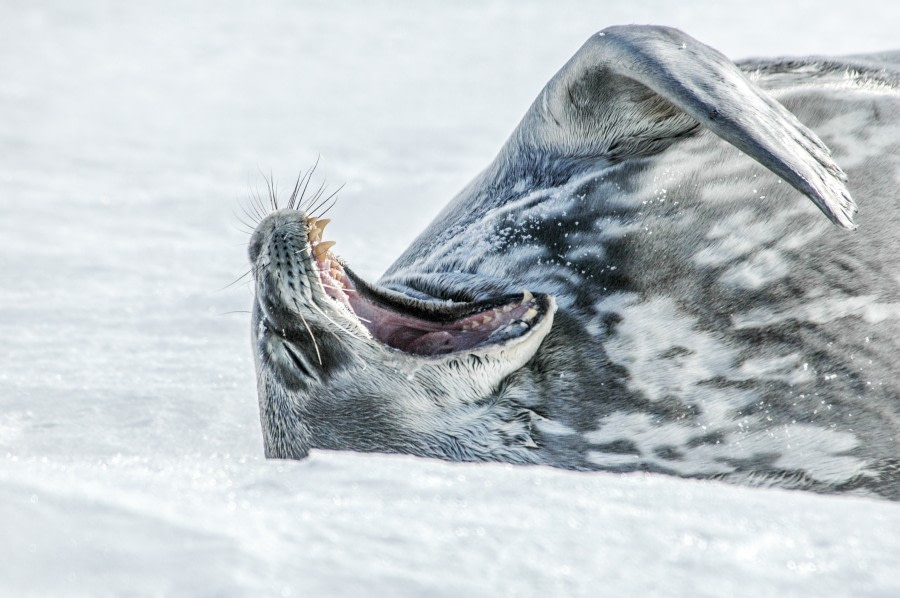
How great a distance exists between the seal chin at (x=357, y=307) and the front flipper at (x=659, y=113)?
0.53 meters

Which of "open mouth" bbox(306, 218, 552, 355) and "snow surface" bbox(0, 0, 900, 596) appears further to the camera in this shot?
"open mouth" bbox(306, 218, 552, 355)

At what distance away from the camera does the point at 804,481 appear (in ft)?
8.88

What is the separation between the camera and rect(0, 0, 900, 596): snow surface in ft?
5.89

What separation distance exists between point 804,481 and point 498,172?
3.88 ft

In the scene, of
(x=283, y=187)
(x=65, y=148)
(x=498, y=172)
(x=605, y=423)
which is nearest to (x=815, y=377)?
(x=605, y=423)

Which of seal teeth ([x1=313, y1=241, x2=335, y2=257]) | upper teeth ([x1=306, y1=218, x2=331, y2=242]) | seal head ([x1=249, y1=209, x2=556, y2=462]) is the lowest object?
seal head ([x1=249, y1=209, x2=556, y2=462])

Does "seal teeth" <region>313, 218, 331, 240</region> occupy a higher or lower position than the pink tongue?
higher

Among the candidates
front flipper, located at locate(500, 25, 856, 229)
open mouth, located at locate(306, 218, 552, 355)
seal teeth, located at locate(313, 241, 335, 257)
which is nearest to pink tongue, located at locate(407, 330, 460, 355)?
open mouth, located at locate(306, 218, 552, 355)

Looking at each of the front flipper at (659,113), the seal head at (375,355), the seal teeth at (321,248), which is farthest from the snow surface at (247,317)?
the front flipper at (659,113)

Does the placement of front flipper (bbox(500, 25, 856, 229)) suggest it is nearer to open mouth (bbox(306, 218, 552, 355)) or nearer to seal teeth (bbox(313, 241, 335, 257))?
open mouth (bbox(306, 218, 552, 355))

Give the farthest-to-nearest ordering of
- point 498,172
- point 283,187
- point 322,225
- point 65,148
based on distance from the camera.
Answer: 1. point 65,148
2. point 283,187
3. point 498,172
4. point 322,225

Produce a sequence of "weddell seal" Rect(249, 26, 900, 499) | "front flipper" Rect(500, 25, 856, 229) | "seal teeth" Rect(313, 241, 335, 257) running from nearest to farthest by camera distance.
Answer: "front flipper" Rect(500, 25, 856, 229) → "weddell seal" Rect(249, 26, 900, 499) → "seal teeth" Rect(313, 241, 335, 257)

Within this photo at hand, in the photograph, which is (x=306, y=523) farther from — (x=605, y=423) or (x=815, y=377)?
(x=815, y=377)

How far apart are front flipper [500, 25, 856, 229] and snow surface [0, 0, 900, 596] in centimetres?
70
